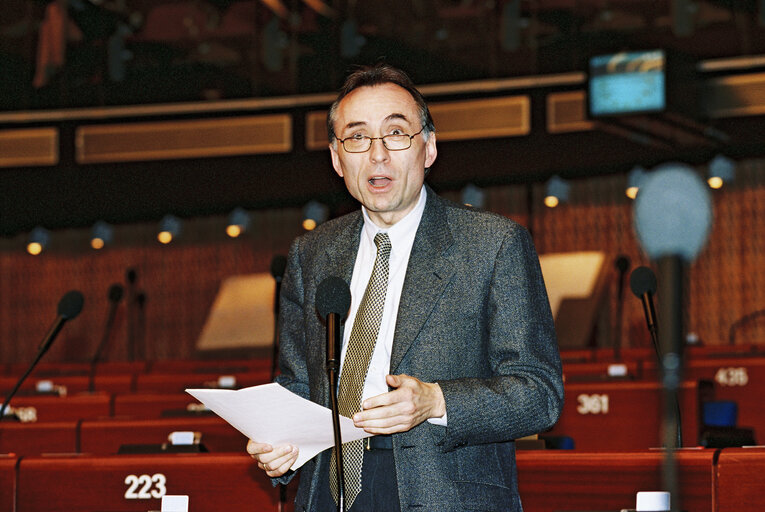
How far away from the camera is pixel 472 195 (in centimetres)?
1031

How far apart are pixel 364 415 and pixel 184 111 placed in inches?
366

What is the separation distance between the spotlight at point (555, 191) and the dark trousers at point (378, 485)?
8.25 meters

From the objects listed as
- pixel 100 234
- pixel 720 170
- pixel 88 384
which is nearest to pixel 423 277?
pixel 88 384

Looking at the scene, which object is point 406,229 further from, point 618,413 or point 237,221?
point 237,221

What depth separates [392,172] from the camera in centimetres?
223

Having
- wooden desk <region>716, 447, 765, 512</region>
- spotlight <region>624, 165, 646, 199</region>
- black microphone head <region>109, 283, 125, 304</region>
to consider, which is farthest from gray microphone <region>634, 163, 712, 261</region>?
spotlight <region>624, 165, 646, 199</region>

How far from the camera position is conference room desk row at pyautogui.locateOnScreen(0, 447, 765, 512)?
262cm

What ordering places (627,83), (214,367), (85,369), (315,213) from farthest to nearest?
(315,213) → (627,83) → (85,369) → (214,367)

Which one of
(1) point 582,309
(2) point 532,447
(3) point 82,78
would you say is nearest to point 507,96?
(1) point 582,309

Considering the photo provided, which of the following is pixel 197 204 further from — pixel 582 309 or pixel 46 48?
A: pixel 582 309

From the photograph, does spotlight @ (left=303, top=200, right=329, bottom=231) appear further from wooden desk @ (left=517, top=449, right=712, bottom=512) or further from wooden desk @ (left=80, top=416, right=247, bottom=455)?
wooden desk @ (left=517, top=449, right=712, bottom=512)

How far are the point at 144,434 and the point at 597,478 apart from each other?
7.19 ft

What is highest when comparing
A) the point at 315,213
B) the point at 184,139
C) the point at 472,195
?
the point at 184,139

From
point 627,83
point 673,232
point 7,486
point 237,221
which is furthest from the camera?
point 237,221
